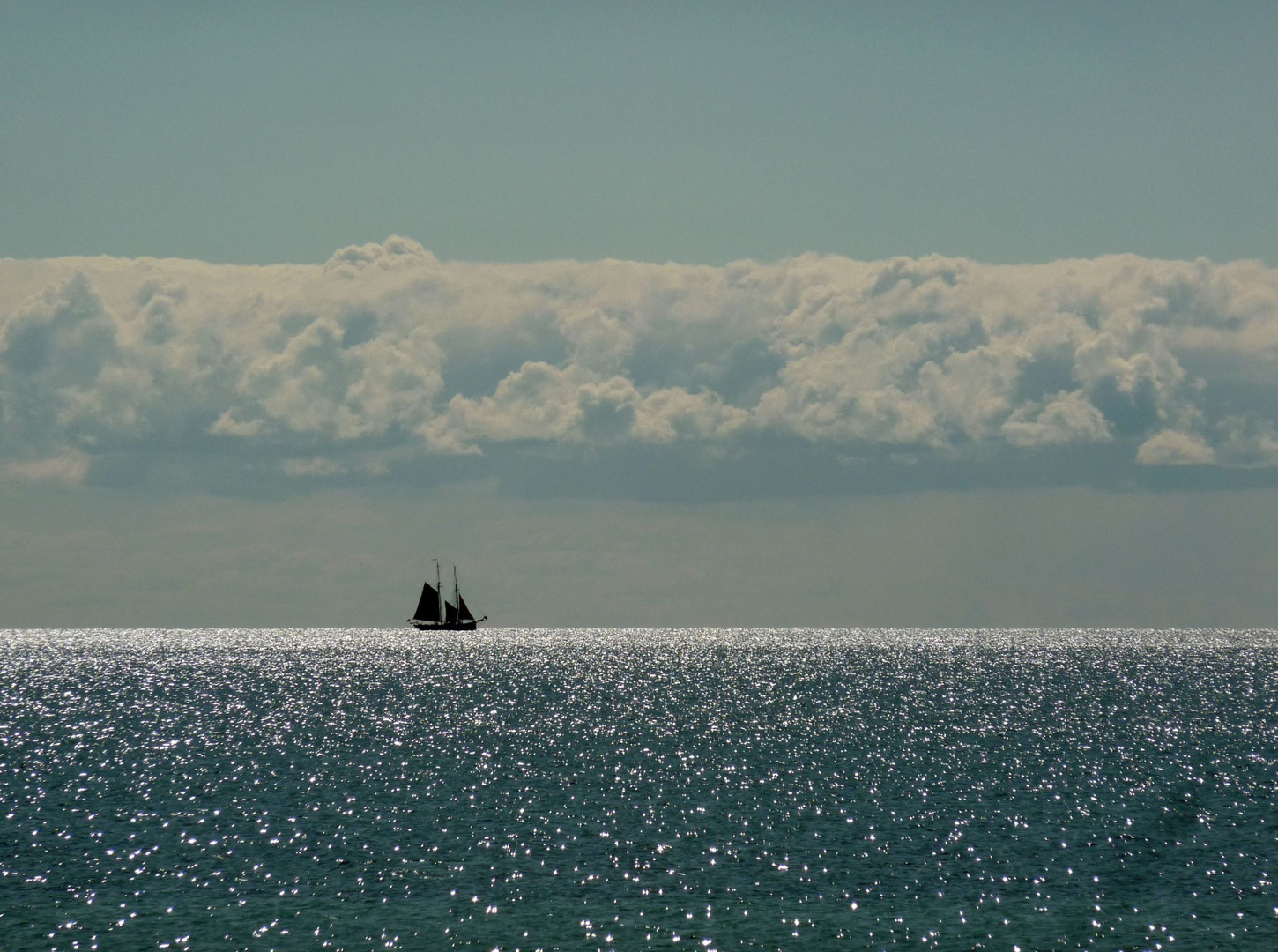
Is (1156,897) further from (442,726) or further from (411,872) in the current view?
(442,726)

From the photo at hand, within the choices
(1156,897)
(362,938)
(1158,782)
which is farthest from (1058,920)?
(1158,782)

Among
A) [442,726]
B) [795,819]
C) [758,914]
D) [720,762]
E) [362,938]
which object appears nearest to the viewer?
[362,938]

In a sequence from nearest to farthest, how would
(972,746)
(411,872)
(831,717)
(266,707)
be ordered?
(411,872) < (972,746) < (831,717) < (266,707)

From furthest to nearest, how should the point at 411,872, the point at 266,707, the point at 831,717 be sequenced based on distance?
the point at 266,707
the point at 831,717
the point at 411,872

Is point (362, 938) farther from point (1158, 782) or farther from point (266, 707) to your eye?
point (266, 707)

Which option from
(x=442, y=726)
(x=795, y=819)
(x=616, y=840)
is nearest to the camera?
(x=616, y=840)

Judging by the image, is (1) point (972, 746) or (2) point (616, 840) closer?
(2) point (616, 840)

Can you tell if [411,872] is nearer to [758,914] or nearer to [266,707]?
[758,914]

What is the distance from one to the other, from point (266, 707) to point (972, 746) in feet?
288

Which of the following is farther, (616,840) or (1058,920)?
(616,840)

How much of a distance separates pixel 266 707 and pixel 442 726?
38.7 m

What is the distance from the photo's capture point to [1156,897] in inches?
2126

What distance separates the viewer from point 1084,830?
68.6 m

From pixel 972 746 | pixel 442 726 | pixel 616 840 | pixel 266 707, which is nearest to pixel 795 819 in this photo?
pixel 616 840
